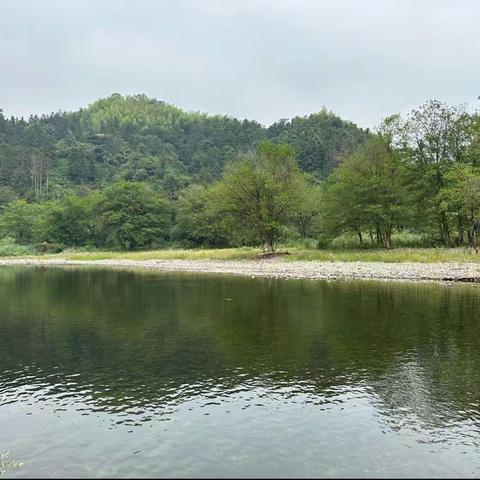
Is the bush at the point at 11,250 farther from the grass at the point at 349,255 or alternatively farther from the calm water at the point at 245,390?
the calm water at the point at 245,390

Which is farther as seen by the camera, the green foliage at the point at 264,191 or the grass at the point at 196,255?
the grass at the point at 196,255

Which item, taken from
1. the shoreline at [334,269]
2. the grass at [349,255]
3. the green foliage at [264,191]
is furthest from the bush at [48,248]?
the green foliage at [264,191]

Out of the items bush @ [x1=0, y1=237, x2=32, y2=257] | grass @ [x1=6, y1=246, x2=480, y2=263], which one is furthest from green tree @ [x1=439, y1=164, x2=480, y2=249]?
bush @ [x1=0, y1=237, x2=32, y2=257]

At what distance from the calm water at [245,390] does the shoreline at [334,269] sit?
14070mm

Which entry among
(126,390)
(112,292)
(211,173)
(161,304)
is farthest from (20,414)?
(211,173)

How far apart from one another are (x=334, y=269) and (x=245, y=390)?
132 ft

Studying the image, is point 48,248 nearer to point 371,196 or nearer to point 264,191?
point 264,191

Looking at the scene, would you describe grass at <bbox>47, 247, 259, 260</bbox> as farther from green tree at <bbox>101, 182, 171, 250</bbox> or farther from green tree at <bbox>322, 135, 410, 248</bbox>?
green tree at <bbox>101, 182, 171, 250</bbox>

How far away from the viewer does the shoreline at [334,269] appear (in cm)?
4756

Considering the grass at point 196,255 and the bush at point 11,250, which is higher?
the bush at point 11,250

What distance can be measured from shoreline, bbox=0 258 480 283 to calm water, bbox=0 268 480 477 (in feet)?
46.2

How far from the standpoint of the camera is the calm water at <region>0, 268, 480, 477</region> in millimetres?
12055

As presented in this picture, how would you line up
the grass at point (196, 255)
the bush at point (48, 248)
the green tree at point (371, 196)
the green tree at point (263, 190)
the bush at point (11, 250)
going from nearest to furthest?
the green tree at point (371, 196) → the green tree at point (263, 190) → the grass at point (196, 255) → the bush at point (11, 250) → the bush at point (48, 248)

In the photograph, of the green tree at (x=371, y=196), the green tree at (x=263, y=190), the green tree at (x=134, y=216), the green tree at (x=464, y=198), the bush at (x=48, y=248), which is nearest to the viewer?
the green tree at (x=464, y=198)
